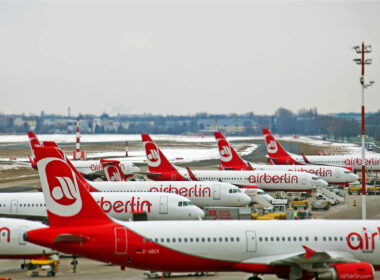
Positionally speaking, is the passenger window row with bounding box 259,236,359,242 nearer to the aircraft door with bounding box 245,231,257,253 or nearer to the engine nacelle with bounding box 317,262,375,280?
the aircraft door with bounding box 245,231,257,253

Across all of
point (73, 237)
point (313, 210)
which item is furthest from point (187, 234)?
Answer: point (313, 210)

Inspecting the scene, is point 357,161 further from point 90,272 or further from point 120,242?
point 120,242

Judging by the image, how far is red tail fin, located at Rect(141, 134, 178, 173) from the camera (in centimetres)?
6812

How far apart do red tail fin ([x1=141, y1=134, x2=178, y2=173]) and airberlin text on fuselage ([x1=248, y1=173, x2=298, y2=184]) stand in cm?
1085

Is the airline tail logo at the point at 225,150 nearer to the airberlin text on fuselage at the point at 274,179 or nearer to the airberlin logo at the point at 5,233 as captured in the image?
the airberlin text on fuselage at the point at 274,179

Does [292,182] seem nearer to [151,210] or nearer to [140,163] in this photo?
[151,210]

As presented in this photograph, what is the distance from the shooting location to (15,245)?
33.8 meters

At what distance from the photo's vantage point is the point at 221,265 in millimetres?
27969

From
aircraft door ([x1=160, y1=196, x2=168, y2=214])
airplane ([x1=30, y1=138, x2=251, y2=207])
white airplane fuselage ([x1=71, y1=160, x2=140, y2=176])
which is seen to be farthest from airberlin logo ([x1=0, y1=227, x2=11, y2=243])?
white airplane fuselage ([x1=71, y1=160, x2=140, y2=176])

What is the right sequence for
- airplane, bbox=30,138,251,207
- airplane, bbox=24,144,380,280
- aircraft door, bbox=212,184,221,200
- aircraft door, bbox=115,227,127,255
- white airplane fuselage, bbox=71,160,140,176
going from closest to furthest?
airplane, bbox=24,144,380,280 < aircraft door, bbox=115,227,127,255 < airplane, bbox=30,138,251,207 < aircraft door, bbox=212,184,221,200 < white airplane fuselage, bbox=71,160,140,176

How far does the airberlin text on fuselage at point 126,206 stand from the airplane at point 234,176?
22.1m

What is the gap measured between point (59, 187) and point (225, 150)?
5665cm

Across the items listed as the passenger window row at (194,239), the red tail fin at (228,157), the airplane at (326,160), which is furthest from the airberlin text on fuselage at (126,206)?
the airplane at (326,160)

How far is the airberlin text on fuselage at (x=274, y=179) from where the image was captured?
7075 centimetres
